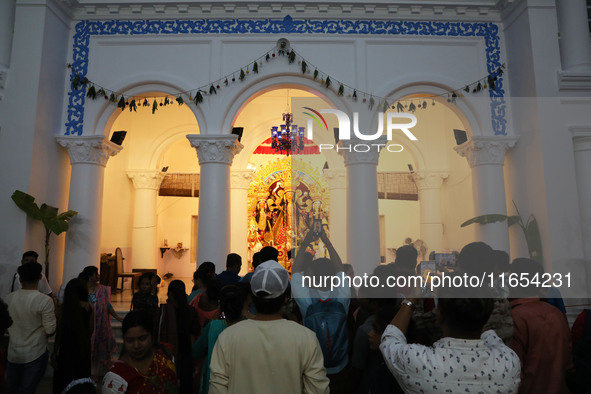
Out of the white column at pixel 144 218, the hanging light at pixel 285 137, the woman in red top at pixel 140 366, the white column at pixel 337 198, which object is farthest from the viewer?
the white column at pixel 144 218

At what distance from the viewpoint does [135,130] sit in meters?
12.1

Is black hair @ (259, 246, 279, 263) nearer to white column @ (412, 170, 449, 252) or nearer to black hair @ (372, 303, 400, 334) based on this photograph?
black hair @ (372, 303, 400, 334)

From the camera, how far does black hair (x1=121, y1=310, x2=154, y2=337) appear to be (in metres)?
2.34

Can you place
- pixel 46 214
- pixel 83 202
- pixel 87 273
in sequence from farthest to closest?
1. pixel 83 202
2. pixel 46 214
3. pixel 87 273

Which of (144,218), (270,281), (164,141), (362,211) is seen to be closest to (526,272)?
(270,281)

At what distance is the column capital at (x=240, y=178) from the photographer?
12195 millimetres

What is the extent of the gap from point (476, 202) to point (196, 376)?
21.7 feet

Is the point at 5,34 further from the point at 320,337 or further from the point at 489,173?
the point at 489,173

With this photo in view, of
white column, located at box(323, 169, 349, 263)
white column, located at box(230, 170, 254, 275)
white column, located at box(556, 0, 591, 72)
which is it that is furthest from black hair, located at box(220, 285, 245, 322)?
white column, located at box(230, 170, 254, 275)

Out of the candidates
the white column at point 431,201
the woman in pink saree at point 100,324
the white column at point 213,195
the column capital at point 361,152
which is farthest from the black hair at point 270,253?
the white column at point 431,201

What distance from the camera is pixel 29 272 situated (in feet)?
11.9

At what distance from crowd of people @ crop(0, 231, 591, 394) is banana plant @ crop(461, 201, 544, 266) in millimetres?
4076

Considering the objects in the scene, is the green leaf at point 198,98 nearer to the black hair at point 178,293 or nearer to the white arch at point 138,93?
the white arch at point 138,93

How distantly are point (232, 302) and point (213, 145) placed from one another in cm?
563
